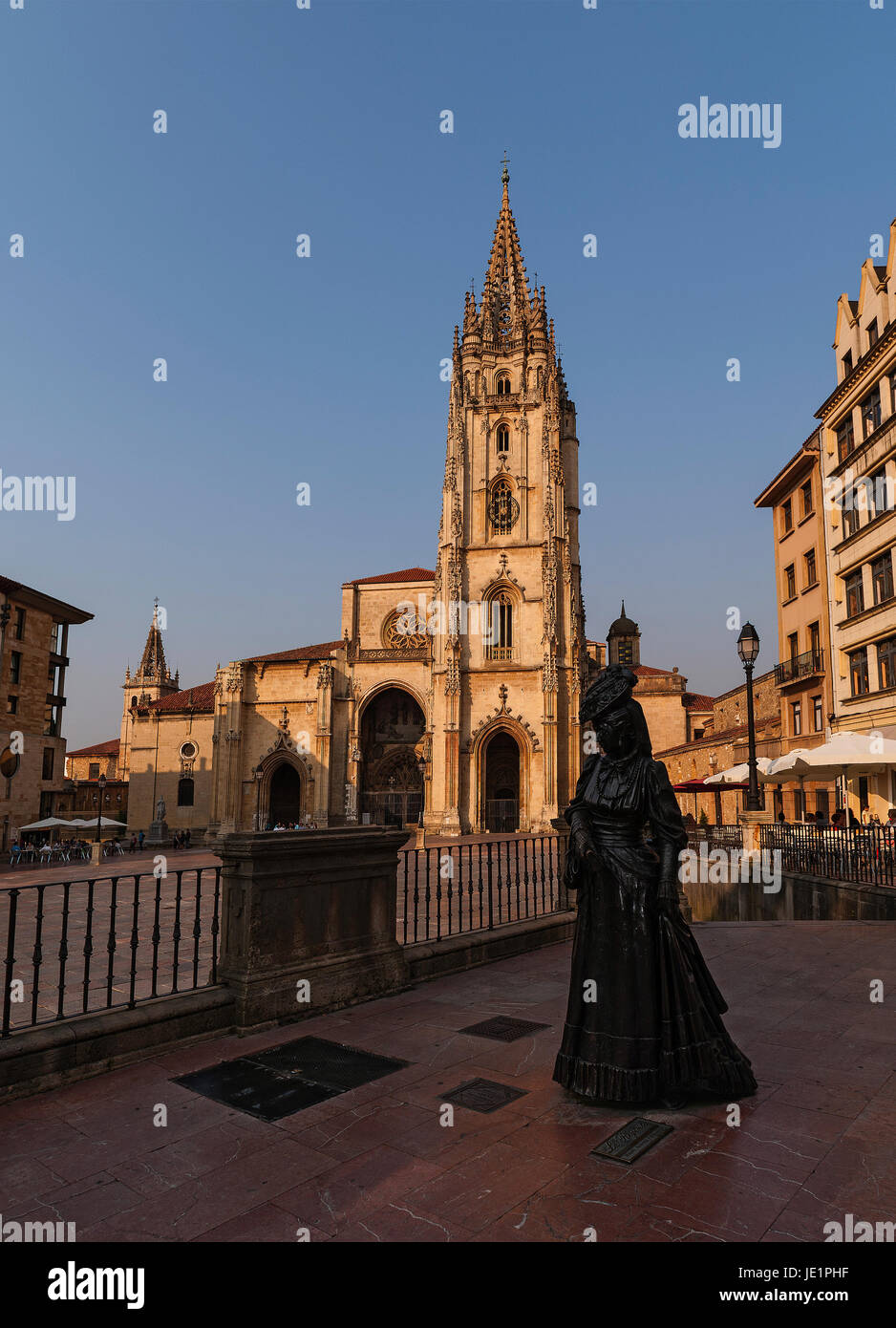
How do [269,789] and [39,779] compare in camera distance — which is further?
[269,789]

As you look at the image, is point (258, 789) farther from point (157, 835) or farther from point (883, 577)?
point (883, 577)

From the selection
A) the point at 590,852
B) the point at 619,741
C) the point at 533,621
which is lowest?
the point at 590,852

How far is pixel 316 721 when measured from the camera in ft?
148

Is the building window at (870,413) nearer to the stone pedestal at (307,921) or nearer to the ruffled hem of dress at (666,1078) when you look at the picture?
the stone pedestal at (307,921)

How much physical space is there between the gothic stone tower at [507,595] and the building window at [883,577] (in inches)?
741

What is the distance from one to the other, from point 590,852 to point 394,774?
141 ft

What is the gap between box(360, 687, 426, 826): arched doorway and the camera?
4575 cm

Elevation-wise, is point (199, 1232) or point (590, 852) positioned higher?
point (590, 852)

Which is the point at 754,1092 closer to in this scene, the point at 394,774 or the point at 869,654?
the point at 869,654

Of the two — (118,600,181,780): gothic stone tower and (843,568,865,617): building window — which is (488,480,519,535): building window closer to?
(843,568,865,617): building window

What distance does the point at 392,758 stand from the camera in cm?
4653

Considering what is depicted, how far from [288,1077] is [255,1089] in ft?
0.82
